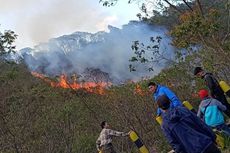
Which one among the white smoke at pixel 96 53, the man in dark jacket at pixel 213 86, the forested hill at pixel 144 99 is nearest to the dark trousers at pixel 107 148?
the forested hill at pixel 144 99

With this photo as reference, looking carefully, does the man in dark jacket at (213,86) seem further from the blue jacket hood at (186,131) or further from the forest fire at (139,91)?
the forest fire at (139,91)

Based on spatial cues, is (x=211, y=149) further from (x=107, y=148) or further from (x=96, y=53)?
(x=96, y=53)

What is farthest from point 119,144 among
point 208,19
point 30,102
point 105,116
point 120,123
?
point 30,102

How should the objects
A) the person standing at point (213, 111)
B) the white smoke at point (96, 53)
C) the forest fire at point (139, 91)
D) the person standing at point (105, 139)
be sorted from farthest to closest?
the white smoke at point (96, 53) → the forest fire at point (139, 91) → the person standing at point (105, 139) → the person standing at point (213, 111)

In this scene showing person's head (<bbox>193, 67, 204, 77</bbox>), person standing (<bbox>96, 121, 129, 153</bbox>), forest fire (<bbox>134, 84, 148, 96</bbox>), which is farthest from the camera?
forest fire (<bbox>134, 84, 148, 96</bbox>)

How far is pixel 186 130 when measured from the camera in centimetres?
544

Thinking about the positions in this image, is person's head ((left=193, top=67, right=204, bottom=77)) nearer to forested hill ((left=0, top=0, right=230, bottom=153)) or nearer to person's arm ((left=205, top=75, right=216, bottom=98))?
person's arm ((left=205, top=75, right=216, bottom=98))

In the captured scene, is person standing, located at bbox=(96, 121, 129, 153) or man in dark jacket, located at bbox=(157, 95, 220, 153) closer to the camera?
man in dark jacket, located at bbox=(157, 95, 220, 153)

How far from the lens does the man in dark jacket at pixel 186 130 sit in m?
5.43

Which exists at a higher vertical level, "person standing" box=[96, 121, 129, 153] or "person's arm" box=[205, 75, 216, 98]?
"person's arm" box=[205, 75, 216, 98]

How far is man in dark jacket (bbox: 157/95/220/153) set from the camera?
17.8 feet

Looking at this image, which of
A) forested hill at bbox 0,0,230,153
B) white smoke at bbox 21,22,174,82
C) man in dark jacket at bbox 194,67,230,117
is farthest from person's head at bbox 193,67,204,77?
white smoke at bbox 21,22,174,82

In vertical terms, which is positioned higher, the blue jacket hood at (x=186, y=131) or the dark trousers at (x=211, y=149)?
the blue jacket hood at (x=186, y=131)

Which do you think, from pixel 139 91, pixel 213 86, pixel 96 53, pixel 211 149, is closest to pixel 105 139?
pixel 213 86
